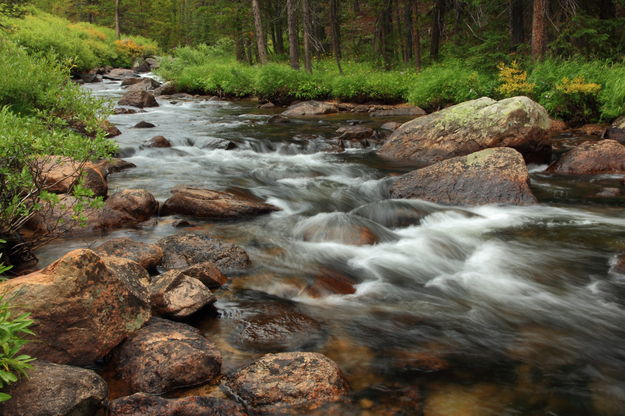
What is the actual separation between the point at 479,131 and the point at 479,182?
2.58 meters

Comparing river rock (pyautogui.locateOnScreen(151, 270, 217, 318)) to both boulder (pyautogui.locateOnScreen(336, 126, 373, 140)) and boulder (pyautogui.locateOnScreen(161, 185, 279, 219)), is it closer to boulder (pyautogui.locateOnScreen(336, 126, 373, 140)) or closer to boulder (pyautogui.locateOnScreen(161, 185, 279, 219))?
boulder (pyautogui.locateOnScreen(161, 185, 279, 219))

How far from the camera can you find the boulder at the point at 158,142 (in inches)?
509

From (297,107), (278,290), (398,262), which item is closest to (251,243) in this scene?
(278,290)

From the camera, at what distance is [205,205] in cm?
762

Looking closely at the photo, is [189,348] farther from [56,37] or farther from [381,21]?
[56,37]

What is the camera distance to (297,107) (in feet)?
63.5

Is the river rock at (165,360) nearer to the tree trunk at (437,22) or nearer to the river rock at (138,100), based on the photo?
the river rock at (138,100)

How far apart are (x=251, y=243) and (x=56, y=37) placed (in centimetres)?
3264

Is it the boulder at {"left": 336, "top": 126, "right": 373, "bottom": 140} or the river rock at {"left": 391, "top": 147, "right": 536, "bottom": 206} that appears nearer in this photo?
the river rock at {"left": 391, "top": 147, "right": 536, "bottom": 206}

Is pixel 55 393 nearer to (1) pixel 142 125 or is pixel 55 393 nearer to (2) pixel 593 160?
(2) pixel 593 160

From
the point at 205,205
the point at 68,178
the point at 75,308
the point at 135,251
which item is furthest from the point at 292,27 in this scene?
the point at 75,308

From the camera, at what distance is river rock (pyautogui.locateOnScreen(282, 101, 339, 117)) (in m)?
18.8

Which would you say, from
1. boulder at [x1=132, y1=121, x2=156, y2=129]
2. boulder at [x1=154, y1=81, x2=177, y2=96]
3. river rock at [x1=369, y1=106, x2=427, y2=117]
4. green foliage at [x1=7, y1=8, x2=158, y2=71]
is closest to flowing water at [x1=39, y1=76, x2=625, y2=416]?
boulder at [x1=132, y1=121, x2=156, y2=129]

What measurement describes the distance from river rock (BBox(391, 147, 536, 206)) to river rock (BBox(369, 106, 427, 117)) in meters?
8.95
